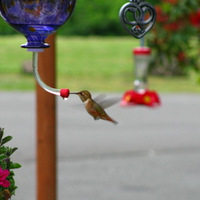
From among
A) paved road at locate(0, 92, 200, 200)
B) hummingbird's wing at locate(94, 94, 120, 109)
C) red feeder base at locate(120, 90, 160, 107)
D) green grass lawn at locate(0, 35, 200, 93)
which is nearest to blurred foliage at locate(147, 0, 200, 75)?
red feeder base at locate(120, 90, 160, 107)

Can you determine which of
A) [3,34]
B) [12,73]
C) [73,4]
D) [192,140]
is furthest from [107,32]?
[73,4]

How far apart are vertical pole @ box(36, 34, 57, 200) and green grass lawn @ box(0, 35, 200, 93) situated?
11434mm

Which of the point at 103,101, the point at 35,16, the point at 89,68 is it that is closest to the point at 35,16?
the point at 35,16

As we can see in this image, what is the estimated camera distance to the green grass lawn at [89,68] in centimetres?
1639

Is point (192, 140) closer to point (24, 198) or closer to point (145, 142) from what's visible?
point (145, 142)

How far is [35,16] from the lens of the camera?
217 centimetres

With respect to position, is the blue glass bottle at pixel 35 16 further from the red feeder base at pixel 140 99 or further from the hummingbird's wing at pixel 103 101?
the red feeder base at pixel 140 99

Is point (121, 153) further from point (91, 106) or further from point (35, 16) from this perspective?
point (35, 16)

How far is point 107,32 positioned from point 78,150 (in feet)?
59.6

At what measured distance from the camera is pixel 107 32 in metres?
27.4

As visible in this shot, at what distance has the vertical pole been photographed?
405 centimetres

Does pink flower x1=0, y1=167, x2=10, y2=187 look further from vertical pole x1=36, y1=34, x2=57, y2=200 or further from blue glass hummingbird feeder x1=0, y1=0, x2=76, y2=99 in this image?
vertical pole x1=36, y1=34, x2=57, y2=200

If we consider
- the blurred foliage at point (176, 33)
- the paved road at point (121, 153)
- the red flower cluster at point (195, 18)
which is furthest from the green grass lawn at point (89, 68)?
the red flower cluster at point (195, 18)

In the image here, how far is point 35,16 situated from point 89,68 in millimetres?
17154
